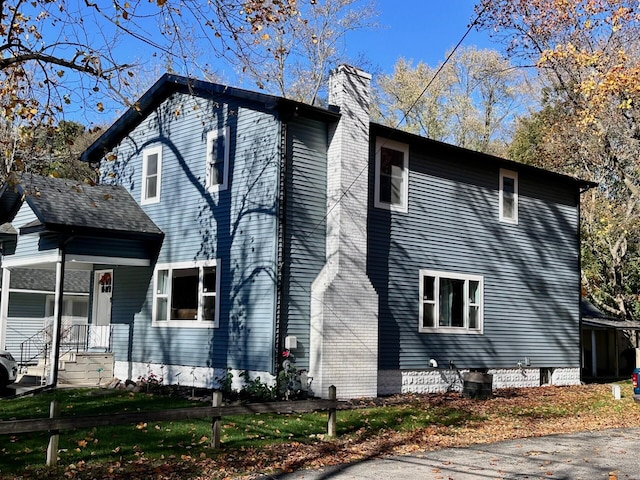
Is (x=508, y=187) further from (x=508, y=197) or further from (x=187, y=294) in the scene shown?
(x=187, y=294)

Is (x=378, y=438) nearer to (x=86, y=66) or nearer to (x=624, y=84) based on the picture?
(x=86, y=66)

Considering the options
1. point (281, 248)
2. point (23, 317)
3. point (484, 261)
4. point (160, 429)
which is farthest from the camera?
point (23, 317)

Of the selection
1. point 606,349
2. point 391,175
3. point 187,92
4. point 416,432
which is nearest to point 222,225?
point 187,92

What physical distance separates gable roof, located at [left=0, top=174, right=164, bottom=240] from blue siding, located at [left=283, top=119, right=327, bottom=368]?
4.37 metres

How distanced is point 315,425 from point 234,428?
149 cm

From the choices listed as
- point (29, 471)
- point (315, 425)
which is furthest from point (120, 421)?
point (315, 425)

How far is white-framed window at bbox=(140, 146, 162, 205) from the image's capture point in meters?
20.1

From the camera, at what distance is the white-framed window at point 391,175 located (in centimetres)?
1850

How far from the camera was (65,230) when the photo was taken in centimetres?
1716

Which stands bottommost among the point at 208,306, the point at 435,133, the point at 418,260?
the point at 208,306

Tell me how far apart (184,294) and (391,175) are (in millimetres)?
6164

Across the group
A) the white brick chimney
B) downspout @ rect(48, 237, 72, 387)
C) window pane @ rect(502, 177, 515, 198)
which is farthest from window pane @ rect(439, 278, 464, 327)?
downspout @ rect(48, 237, 72, 387)

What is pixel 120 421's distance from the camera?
9.52m

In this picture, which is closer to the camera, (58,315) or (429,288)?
(58,315)
